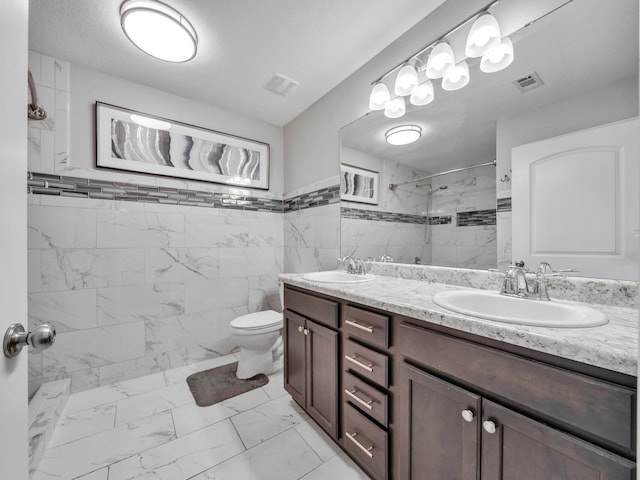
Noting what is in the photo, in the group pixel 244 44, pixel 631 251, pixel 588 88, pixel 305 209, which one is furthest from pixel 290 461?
pixel 244 44

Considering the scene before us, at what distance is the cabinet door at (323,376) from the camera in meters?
1.26

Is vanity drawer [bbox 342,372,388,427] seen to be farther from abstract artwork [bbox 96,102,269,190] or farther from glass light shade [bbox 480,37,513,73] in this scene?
abstract artwork [bbox 96,102,269,190]

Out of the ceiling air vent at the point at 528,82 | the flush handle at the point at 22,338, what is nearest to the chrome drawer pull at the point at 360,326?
the flush handle at the point at 22,338

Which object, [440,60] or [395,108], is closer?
[440,60]

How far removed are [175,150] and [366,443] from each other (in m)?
2.47

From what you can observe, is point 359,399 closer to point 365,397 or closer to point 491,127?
point 365,397

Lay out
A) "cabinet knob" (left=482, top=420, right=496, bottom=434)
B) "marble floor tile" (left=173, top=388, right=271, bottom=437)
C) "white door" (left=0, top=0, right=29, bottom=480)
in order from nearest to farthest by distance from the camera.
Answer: "white door" (left=0, top=0, right=29, bottom=480), "cabinet knob" (left=482, top=420, right=496, bottom=434), "marble floor tile" (left=173, top=388, right=271, bottom=437)

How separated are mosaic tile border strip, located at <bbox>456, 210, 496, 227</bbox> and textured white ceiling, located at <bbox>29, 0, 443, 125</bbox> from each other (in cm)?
119

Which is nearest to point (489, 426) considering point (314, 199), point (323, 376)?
point (323, 376)

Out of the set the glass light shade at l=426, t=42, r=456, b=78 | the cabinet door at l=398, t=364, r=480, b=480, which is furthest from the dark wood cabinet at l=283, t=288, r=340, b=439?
the glass light shade at l=426, t=42, r=456, b=78

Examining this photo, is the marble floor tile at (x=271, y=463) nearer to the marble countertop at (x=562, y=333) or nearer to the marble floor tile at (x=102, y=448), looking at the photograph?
the marble floor tile at (x=102, y=448)

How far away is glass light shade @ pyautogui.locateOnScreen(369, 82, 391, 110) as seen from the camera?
1707mm

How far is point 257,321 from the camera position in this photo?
2016 millimetres

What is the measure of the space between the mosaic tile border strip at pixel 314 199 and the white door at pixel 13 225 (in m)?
1.76
